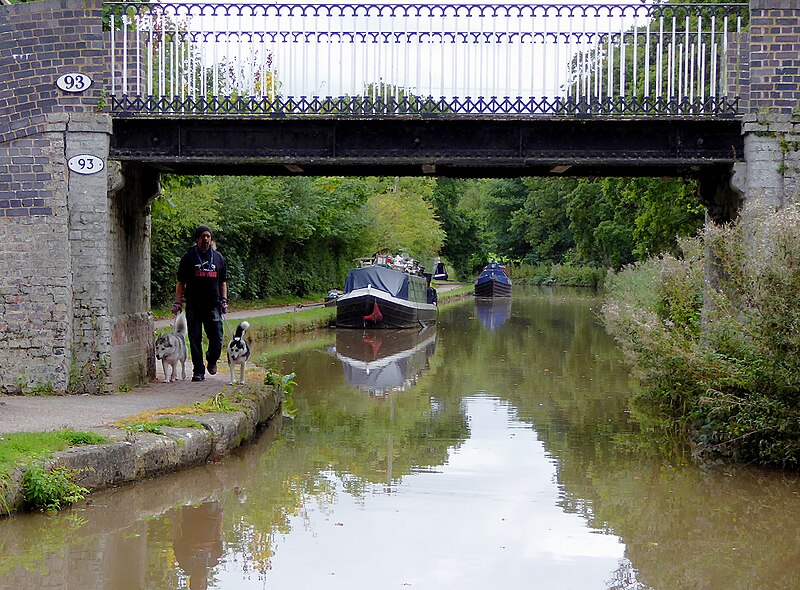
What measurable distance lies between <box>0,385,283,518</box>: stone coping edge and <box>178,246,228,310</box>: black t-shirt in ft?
6.48

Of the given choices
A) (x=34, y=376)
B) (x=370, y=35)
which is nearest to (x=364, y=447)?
(x=34, y=376)

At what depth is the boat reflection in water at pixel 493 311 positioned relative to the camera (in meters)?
35.2

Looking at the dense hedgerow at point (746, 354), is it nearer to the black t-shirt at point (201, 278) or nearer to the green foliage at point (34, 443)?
the black t-shirt at point (201, 278)

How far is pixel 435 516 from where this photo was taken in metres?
8.64

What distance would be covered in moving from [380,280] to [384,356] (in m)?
8.38

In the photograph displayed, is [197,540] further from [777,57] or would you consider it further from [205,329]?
[777,57]

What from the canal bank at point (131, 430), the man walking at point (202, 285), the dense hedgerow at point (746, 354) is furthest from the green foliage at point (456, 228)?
the dense hedgerow at point (746, 354)

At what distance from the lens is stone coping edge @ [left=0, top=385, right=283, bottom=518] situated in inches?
331

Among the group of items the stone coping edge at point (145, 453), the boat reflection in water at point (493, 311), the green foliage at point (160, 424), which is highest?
the green foliage at point (160, 424)

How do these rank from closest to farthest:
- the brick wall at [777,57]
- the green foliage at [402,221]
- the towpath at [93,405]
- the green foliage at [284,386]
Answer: the towpath at [93,405] → the brick wall at [777,57] → the green foliage at [284,386] → the green foliage at [402,221]

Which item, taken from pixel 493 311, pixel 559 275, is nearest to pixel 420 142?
pixel 493 311

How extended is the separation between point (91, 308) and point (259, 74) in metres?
3.63

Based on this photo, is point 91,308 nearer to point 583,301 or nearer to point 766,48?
point 766,48

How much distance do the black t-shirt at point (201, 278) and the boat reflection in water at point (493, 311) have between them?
18.7m
